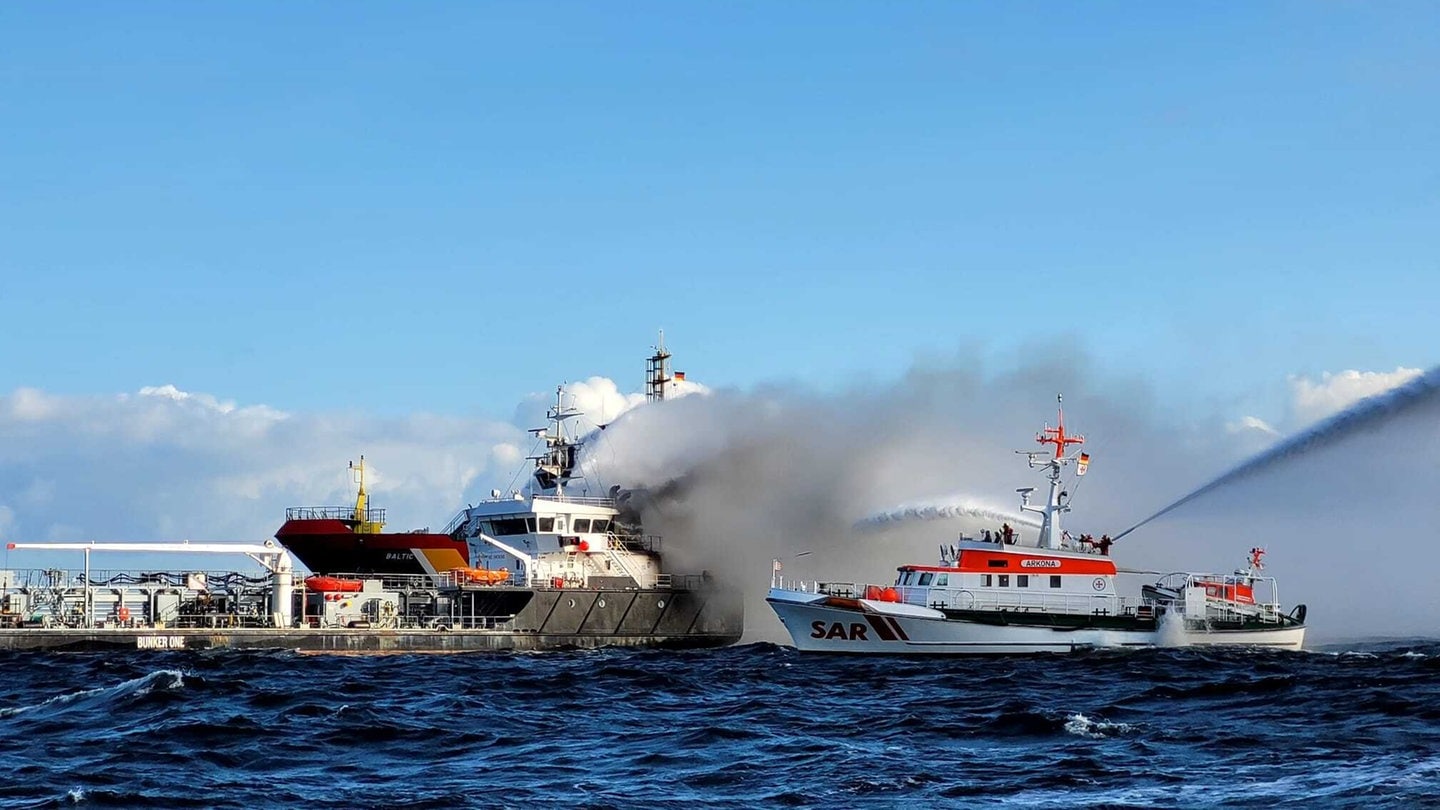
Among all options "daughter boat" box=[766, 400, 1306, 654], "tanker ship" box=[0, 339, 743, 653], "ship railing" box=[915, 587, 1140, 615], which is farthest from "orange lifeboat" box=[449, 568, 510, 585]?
"ship railing" box=[915, 587, 1140, 615]

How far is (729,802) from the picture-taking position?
23.6 metres

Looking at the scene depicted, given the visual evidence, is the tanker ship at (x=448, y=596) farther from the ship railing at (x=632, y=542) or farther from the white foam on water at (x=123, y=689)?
the white foam on water at (x=123, y=689)

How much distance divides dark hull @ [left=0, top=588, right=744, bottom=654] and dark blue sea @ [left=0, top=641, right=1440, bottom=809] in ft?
21.8

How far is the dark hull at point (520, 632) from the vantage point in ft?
182

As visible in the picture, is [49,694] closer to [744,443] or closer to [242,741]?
[242,741]

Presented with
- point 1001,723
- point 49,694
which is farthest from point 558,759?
point 49,694

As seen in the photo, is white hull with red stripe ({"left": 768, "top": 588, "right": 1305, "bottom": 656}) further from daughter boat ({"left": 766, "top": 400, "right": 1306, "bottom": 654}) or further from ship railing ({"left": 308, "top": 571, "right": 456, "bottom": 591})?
ship railing ({"left": 308, "top": 571, "right": 456, "bottom": 591})

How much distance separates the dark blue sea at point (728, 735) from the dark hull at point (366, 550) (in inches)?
879

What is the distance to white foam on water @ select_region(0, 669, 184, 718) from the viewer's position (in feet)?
118

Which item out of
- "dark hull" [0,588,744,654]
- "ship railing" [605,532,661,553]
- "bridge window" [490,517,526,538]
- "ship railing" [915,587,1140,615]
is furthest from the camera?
"ship railing" [605,532,661,553]

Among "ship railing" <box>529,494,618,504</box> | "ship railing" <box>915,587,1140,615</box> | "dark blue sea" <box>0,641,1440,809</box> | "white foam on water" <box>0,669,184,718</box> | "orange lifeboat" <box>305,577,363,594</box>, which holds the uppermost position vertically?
"ship railing" <box>529,494,618,504</box>

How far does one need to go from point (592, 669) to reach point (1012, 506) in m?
23.6

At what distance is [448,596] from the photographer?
61.5 metres

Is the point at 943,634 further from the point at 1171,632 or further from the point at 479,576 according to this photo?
the point at 479,576
